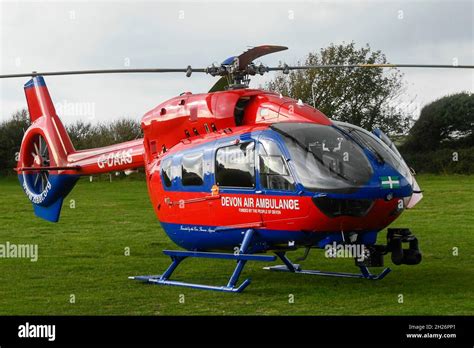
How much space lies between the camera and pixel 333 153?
10.0m

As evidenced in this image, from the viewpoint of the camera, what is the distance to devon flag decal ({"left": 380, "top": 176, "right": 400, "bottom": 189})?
9.91 metres

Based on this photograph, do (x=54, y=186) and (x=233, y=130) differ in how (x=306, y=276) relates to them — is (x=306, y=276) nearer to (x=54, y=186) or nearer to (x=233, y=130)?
(x=233, y=130)

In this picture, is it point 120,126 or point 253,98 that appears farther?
point 120,126

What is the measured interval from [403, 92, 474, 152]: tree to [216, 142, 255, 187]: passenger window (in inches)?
1216

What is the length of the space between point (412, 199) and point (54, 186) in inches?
283

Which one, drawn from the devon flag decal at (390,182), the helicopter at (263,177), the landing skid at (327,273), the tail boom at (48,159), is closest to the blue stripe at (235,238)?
the helicopter at (263,177)

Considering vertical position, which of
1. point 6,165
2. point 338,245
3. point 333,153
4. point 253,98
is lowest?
point 6,165

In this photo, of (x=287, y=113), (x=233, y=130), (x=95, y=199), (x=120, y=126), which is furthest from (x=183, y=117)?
→ (x=120, y=126)

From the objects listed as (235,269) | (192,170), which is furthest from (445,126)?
(235,269)

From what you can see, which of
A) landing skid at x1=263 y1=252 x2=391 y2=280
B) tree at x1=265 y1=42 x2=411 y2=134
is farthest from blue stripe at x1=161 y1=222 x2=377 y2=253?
tree at x1=265 y1=42 x2=411 y2=134

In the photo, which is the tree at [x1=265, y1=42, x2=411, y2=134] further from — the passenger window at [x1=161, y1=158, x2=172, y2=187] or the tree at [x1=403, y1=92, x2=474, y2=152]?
the passenger window at [x1=161, y1=158, x2=172, y2=187]

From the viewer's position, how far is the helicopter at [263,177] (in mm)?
9992

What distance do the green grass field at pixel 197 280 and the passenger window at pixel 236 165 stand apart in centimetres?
159

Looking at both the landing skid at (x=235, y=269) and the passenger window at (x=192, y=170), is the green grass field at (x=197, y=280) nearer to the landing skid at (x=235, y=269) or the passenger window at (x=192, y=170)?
the landing skid at (x=235, y=269)
